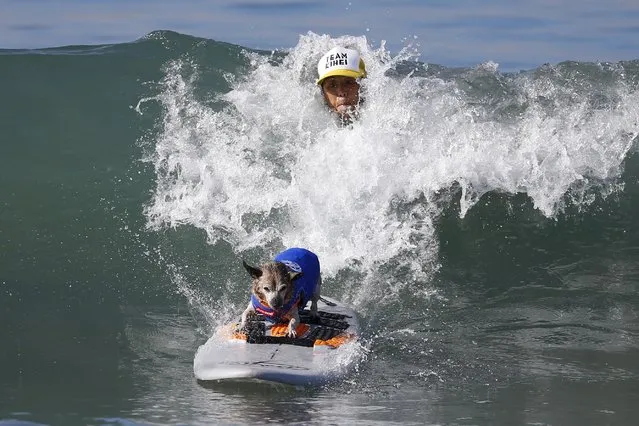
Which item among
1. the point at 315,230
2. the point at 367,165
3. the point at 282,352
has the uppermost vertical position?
the point at 367,165

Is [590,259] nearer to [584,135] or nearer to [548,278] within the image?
[548,278]

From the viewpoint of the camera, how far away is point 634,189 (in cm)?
1227

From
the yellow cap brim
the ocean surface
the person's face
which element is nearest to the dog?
the ocean surface

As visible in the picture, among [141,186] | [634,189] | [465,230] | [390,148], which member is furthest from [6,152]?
[634,189]

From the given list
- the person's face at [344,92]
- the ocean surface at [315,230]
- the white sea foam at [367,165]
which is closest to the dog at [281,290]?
the ocean surface at [315,230]

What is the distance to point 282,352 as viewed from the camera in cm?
746

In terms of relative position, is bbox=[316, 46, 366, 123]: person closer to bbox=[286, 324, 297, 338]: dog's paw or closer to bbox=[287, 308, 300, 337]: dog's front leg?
bbox=[287, 308, 300, 337]: dog's front leg

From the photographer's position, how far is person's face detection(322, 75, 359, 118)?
11461 mm

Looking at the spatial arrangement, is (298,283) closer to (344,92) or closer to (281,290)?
(281,290)

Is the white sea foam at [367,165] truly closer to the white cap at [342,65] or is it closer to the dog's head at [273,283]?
the white cap at [342,65]

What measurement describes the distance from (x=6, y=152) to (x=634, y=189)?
7.11 m

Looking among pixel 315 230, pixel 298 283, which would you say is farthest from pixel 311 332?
pixel 315 230

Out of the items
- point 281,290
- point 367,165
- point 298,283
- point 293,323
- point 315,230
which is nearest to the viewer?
point 281,290

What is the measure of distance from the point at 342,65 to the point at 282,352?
4.55 meters
